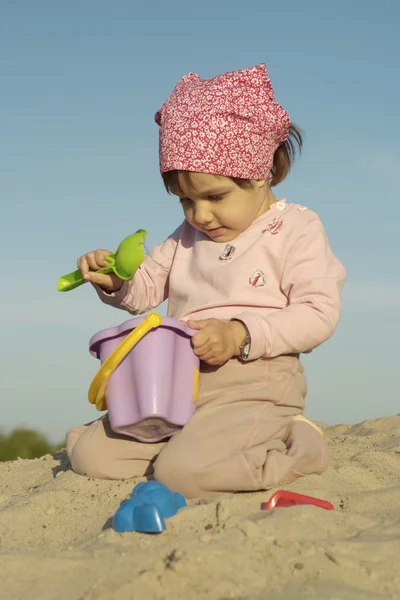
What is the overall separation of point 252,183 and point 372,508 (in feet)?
4.39

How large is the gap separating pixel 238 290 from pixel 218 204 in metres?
0.34

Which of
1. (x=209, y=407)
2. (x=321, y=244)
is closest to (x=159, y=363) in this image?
(x=209, y=407)

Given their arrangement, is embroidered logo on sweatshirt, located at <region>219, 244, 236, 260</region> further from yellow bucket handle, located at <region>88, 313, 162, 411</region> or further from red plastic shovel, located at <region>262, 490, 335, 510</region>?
red plastic shovel, located at <region>262, 490, 335, 510</region>

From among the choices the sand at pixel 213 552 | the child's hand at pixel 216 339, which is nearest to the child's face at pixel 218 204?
the child's hand at pixel 216 339

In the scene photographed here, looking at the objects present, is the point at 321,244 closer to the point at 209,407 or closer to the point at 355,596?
the point at 209,407

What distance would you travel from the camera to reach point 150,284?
11.1 ft

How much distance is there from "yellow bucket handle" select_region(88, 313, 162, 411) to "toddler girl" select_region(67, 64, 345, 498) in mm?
193

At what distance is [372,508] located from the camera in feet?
7.98

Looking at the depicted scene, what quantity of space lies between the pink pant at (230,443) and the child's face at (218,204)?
54cm

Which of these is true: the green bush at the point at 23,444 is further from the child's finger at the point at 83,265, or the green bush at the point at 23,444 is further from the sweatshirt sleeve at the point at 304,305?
the sweatshirt sleeve at the point at 304,305

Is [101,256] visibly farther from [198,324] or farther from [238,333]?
[238,333]

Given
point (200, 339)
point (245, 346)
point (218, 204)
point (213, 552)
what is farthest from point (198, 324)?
point (213, 552)

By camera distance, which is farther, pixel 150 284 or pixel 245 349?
pixel 150 284

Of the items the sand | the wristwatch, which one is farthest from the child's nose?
the sand
